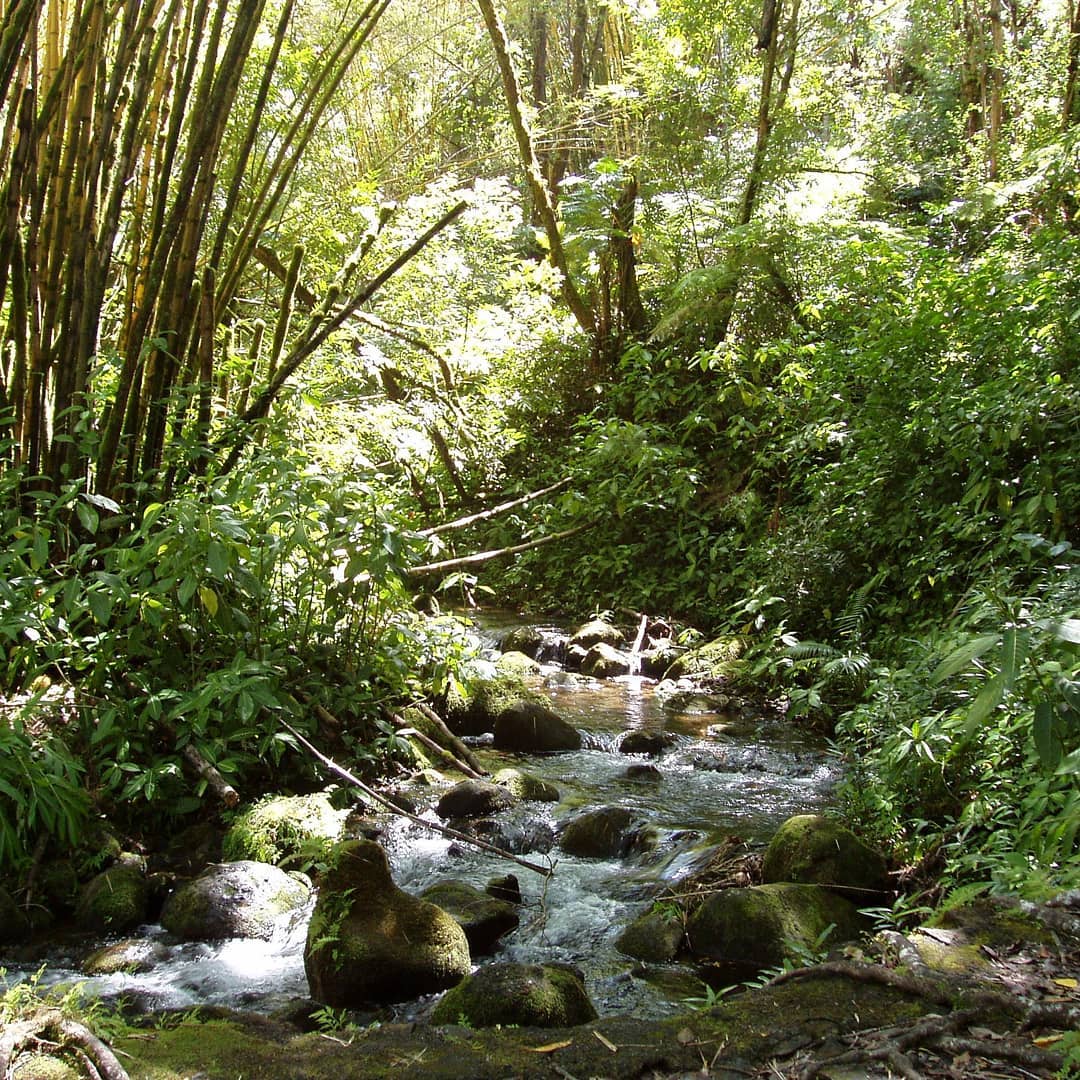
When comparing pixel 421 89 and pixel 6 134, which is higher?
pixel 421 89

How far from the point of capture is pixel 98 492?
11.3 feet

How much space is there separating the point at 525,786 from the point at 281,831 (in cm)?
116

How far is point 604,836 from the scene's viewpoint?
3.55 m

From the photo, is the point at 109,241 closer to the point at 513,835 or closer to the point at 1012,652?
the point at 513,835

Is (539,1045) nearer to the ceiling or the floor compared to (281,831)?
nearer to the ceiling

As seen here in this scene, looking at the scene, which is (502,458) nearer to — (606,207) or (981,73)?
(606,207)

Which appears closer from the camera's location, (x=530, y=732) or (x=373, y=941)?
(x=373, y=941)

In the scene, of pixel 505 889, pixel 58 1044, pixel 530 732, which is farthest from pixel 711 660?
pixel 58 1044

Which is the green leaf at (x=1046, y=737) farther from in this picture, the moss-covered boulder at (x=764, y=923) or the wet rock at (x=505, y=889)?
the wet rock at (x=505, y=889)

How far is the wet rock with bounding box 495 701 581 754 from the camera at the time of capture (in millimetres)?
4855

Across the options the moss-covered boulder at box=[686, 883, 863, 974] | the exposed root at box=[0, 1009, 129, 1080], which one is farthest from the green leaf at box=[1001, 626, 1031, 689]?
the exposed root at box=[0, 1009, 129, 1080]

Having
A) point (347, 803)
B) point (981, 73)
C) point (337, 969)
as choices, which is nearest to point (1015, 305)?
point (347, 803)

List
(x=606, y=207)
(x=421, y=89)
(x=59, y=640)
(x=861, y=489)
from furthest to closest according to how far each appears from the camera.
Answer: (x=421, y=89) → (x=606, y=207) → (x=861, y=489) → (x=59, y=640)

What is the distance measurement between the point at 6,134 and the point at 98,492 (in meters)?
1.32
